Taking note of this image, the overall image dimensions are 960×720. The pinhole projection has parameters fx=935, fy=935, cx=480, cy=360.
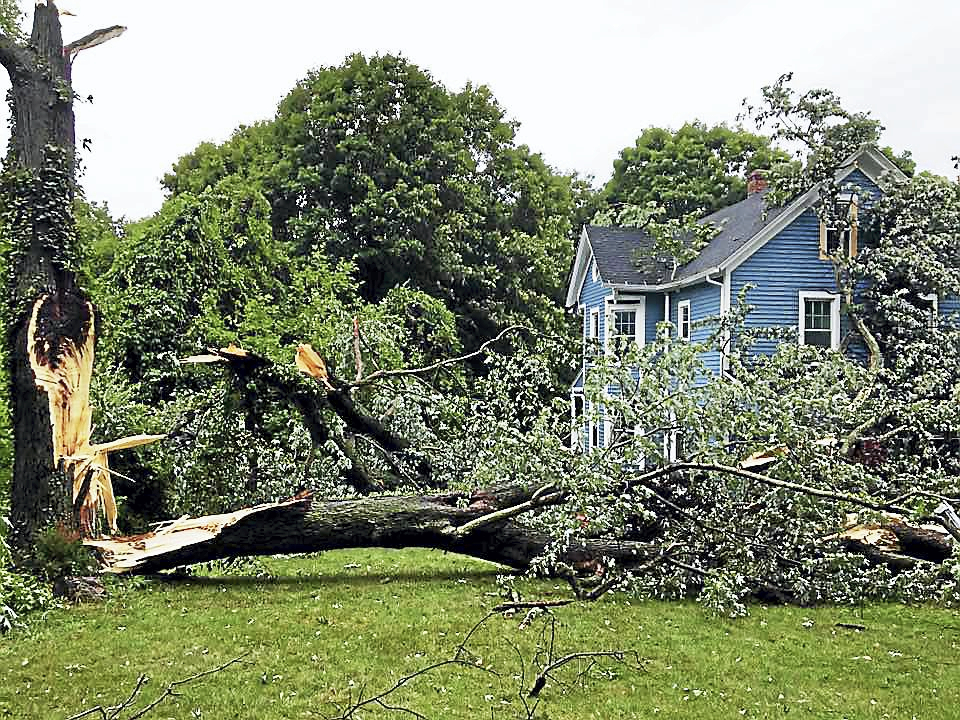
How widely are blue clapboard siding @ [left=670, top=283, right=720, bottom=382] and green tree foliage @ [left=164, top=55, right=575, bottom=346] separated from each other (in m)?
5.28

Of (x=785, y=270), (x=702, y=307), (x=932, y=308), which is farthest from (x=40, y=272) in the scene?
(x=932, y=308)

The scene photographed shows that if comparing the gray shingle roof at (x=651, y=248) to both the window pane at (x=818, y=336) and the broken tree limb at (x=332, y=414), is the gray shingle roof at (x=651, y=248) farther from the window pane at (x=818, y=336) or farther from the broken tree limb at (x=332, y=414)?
the broken tree limb at (x=332, y=414)

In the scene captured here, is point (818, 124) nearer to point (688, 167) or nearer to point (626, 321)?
point (626, 321)

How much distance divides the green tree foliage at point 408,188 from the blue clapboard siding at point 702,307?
208 inches

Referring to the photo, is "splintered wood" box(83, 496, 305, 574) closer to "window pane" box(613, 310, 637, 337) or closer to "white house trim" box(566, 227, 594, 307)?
"window pane" box(613, 310, 637, 337)

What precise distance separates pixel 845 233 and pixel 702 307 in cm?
281

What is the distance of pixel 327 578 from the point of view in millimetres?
8461

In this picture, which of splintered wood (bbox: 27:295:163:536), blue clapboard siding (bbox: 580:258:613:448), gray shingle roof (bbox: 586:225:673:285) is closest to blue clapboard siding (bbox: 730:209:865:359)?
gray shingle roof (bbox: 586:225:673:285)

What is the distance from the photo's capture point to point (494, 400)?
8.70 metres

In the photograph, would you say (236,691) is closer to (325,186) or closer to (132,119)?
(132,119)

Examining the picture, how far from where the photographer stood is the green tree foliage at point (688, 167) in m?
31.0

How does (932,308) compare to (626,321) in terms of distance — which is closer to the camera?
(932,308)

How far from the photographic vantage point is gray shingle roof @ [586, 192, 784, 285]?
17.6 meters

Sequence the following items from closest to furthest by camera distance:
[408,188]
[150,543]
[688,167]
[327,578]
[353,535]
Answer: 1. [150,543]
2. [353,535]
3. [327,578]
4. [408,188]
5. [688,167]
